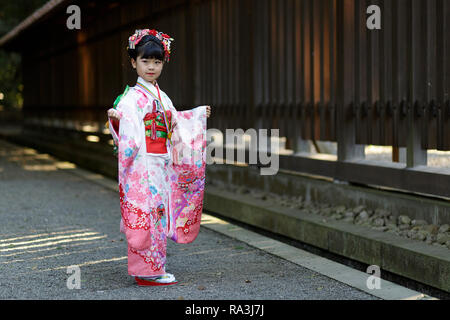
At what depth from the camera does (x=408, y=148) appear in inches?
236

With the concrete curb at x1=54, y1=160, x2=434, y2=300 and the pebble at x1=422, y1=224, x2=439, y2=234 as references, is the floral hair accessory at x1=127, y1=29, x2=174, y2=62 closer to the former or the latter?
the concrete curb at x1=54, y1=160, x2=434, y2=300

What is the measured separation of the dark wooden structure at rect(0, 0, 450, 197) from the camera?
5773 millimetres

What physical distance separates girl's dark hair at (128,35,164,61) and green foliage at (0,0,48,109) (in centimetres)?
2058

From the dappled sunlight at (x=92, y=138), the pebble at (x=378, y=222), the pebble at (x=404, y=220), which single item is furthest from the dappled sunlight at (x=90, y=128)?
the pebble at (x=404, y=220)

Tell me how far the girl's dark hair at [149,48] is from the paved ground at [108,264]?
155cm

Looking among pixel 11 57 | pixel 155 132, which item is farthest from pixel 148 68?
pixel 11 57

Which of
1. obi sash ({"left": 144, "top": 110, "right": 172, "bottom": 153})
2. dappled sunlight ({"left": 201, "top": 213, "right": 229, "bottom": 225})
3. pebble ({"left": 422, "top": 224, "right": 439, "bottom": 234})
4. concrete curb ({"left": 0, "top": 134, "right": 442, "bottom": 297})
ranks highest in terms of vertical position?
obi sash ({"left": 144, "top": 110, "right": 172, "bottom": 153})

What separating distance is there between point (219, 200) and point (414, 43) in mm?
3188

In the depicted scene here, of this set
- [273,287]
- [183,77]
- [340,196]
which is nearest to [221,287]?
[273,287]

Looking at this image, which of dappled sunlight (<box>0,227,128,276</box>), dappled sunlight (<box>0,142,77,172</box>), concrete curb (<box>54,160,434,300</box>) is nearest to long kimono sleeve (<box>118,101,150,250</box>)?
dappled sunlight (<box>0,227,128,276</box>)

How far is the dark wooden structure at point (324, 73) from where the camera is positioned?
5773 millimetres

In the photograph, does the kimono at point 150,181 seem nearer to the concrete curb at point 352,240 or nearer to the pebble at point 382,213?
the concrete curb at point 352,240

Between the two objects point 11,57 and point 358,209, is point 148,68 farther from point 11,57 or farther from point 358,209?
point 11,57

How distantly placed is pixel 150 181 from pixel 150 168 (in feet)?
0.28
